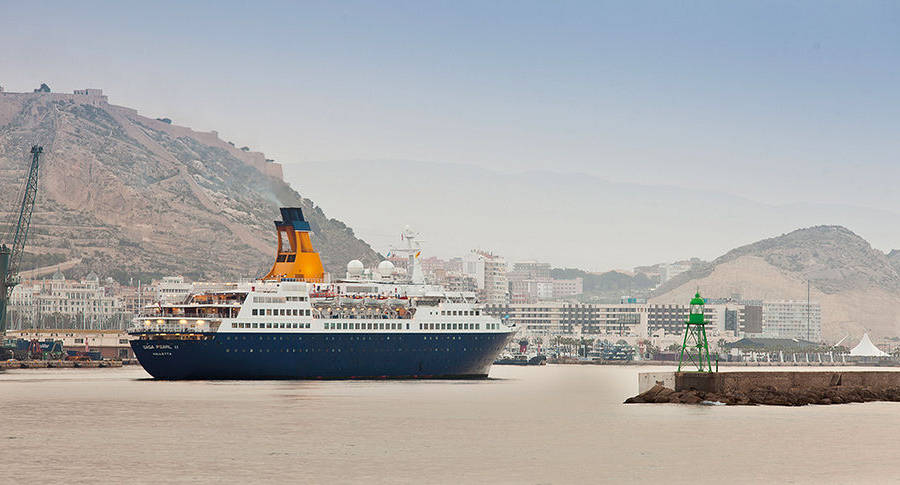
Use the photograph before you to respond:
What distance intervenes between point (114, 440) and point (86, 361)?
379 ft

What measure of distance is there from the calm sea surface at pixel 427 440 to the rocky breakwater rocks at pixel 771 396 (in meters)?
1.40

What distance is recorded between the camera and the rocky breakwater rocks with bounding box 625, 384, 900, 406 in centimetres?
6197

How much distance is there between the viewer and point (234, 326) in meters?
91.8

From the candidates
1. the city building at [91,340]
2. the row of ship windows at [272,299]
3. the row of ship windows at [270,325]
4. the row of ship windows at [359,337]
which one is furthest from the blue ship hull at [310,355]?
the city building at [91,340]

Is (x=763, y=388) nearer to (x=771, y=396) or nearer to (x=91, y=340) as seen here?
(x=771, y=396)

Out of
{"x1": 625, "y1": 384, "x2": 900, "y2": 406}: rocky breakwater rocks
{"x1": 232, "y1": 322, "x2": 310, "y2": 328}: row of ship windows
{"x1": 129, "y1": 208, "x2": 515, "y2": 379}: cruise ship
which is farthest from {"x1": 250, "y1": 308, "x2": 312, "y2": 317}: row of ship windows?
{"x1": 625, "y1": 384, "x2": 900, "y2": 406}: rocky breakwater rocks

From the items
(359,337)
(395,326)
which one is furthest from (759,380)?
(359,337)

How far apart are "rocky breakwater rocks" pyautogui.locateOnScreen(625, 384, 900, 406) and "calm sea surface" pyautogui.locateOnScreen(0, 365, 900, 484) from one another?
1405mm

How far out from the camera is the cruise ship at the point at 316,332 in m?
91.9

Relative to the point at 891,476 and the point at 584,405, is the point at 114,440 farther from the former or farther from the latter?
the point at 584,405

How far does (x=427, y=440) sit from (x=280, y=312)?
48652mm

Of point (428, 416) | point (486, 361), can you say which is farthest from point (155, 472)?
point (486, 361)

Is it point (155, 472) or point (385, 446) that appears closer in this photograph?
point (155, 472)

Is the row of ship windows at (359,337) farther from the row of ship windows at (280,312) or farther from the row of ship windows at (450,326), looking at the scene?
the row of ship windows at (280,312)
